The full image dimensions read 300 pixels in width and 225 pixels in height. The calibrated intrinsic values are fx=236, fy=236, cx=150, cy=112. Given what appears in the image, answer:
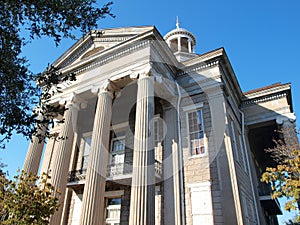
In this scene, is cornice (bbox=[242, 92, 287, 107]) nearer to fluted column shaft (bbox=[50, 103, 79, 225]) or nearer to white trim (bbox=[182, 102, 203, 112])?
white trim (bbox=[182, 102, 203, 112])

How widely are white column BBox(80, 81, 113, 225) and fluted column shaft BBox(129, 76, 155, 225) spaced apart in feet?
5.19

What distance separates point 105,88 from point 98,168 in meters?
3.93

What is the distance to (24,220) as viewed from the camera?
647cm

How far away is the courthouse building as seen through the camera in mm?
9477

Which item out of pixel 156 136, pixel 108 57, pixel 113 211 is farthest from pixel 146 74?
pixel 113 211

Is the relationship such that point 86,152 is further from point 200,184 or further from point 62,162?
point 200,184

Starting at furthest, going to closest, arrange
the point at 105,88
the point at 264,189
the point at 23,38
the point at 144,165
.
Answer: the point at 264,189 → the point at 105,88 → the point at 144,165 → the point at 23,38

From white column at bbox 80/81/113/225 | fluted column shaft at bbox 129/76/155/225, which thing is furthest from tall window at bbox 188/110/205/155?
white column at bbox 80/81/113/225

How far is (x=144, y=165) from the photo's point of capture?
28.1 ft

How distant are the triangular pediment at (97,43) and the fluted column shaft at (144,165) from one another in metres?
3.24

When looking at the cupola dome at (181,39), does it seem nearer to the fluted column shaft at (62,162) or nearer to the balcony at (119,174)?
the balcony at (119,174)

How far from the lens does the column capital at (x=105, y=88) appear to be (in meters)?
11.5

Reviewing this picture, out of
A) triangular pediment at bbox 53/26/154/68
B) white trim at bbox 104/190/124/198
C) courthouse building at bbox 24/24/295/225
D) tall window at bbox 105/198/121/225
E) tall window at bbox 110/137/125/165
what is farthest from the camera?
tall window at bbox 110/137/125/165

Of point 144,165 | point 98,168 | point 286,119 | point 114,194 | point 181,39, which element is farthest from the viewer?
point 181,39
